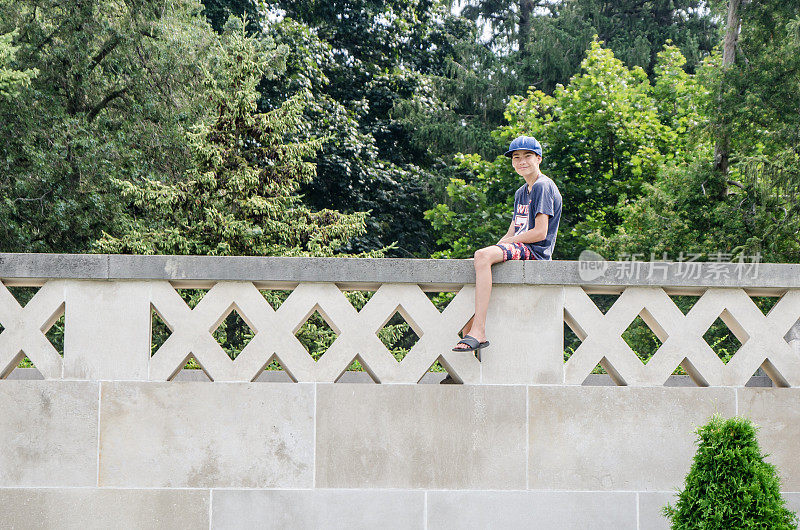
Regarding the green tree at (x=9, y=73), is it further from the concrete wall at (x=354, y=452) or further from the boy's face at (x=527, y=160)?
the boy's face at (x=527, y=160)

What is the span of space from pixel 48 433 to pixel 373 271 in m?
2.20

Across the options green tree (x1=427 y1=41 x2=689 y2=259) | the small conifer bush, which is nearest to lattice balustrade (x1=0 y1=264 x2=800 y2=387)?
the small conifer bush

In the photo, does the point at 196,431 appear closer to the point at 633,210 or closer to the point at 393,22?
the point at 633,210

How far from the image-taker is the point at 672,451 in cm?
501

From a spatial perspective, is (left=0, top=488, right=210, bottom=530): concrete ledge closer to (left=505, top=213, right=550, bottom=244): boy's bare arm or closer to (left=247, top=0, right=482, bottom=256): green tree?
(left=505, top=213, right=550, bottom=244): boy's bare arm

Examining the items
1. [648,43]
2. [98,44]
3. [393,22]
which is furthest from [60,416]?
[648,43]

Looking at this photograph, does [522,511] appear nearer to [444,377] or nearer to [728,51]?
[444,377]

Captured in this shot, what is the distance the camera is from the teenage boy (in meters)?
4.79

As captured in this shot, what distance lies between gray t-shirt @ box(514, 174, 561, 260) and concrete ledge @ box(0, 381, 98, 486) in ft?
9.59

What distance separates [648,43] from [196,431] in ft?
91.5

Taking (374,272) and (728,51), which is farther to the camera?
(728,51)

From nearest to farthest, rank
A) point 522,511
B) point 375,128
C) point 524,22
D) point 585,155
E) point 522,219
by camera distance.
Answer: point 522,511, point 522,219, point 585,155, point 375,128, point 524,22

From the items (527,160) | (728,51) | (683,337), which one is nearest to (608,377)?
(683,337)

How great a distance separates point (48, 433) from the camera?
190 inches
